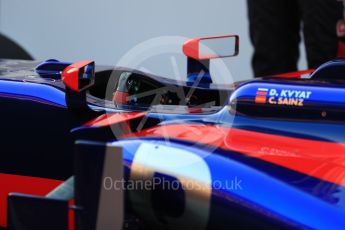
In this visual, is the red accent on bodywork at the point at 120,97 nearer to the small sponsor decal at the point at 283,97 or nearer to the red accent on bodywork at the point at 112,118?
the red accent on bodywork at the point at 112,118

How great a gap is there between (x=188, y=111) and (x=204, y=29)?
1.96m

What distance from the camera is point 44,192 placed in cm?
177

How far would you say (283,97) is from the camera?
5.17 ft

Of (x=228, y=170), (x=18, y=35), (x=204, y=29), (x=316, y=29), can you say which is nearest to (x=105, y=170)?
(x=228, y=170)

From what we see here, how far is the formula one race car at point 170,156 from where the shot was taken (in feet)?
4.28

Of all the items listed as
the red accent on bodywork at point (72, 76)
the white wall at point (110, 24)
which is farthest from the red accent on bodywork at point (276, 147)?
the white wall at point (110, 24)

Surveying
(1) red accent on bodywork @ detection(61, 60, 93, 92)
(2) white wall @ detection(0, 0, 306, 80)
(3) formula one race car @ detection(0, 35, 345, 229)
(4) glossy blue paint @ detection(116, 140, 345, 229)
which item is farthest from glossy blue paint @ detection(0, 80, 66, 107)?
(2) white wall @ detection(0, 0, 306, 80)

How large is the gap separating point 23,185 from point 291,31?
1.42 m

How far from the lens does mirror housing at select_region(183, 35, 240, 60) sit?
2148 mm

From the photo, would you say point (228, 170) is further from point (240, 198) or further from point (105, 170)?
point (105, 170)

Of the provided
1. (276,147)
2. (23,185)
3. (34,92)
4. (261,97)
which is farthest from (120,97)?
(276,147)

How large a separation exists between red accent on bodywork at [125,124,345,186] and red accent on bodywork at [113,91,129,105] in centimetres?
39

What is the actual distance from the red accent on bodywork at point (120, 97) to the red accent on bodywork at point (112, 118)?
9.9 inches

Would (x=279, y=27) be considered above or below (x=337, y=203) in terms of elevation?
above
